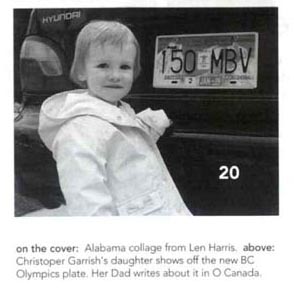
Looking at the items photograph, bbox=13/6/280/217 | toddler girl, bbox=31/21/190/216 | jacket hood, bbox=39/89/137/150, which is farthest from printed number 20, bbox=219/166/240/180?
jacket hood, bbox=39/89/137/150

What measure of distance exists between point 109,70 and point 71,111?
114mm

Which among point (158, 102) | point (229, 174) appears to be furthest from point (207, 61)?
point (229, 174)

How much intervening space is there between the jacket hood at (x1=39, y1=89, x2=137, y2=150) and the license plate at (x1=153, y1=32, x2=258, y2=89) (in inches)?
4.0

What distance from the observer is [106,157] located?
4.65 ft

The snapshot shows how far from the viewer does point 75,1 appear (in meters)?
1.44

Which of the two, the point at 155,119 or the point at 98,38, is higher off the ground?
the point at 98,38

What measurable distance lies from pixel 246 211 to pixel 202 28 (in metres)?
0.39

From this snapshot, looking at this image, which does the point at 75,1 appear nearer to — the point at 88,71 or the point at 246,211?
the point at 88,71

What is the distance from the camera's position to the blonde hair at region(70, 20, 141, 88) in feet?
4.71

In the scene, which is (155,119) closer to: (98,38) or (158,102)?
(158,102)

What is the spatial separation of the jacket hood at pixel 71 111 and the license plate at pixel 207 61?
0.10 meters

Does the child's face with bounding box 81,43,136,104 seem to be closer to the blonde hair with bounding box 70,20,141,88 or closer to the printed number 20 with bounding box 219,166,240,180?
the blonde hair with bounding box 70,20,141,88
